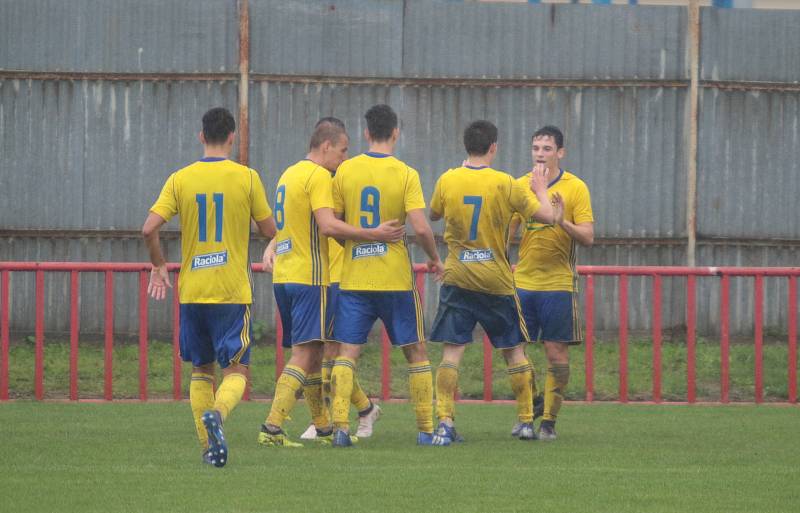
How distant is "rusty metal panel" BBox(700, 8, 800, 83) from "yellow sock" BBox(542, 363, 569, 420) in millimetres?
7652

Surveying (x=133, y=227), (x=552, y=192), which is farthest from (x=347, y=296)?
(x=133, y=227)

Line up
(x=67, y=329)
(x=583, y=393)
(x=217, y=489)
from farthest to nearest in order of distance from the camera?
1. (x=67, y=329)
2. (x=583, y=393)
3. (x=217, y=489)

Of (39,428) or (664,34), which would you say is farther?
(664,34)

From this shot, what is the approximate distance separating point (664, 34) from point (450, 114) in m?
2.69

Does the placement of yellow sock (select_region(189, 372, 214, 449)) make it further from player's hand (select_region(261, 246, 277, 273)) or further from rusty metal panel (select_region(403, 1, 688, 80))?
rusty metal panel (select_region(403, 1, 688, 80))

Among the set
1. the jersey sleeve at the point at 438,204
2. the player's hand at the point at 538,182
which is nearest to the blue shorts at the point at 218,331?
the jersey sleeve at the point at 438,204

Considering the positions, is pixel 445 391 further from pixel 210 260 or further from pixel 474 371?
pixel 474 371

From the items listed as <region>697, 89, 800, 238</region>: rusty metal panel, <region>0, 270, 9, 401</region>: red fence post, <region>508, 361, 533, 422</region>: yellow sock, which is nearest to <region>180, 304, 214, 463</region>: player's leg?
<region>508, 361, 533, 422</region>: yellow sock

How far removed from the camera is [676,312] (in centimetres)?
1691

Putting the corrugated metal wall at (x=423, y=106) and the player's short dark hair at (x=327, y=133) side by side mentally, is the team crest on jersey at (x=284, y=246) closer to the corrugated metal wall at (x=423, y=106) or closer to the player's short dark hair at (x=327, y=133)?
the player's short dark hair at (x=327, y=133)

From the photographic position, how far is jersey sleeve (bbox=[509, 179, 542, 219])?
9.65 m

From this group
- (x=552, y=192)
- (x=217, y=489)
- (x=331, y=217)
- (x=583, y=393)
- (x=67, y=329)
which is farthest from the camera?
(x=67, y=329)

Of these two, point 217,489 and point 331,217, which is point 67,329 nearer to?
point 331,217

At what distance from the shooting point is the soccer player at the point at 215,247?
8.65 m
